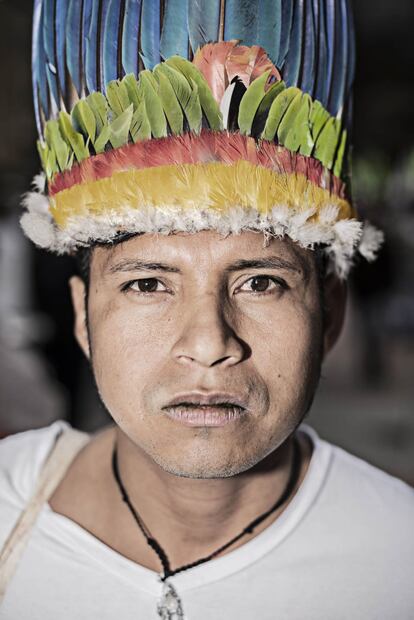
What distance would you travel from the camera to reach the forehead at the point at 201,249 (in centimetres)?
162

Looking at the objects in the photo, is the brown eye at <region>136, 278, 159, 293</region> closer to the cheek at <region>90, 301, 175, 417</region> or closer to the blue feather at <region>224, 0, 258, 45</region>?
the cheek at <region>90, 301, 175, 417</region>

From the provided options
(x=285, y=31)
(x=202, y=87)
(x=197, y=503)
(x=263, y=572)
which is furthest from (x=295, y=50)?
(x=263, y=572)

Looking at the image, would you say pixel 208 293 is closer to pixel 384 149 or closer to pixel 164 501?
pixel 164 501

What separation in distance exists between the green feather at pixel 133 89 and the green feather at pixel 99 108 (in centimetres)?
6

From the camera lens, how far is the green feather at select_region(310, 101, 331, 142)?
1.73 m

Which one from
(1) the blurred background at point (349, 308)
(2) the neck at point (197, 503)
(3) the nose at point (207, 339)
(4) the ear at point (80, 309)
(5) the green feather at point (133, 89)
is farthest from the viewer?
(1) the blurred background at point (349, 308)

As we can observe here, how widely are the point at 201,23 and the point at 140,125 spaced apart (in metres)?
0.26

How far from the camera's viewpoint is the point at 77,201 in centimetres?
171

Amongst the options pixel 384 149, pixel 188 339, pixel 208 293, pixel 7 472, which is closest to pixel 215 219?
pixel 208 293

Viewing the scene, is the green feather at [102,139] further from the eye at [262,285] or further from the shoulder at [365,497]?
the shoulder at [365,497]

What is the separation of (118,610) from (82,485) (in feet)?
1.19

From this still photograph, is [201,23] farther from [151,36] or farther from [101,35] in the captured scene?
[101,35]

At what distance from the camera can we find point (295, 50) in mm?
1709

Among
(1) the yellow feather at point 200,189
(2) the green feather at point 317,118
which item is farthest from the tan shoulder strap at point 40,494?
(2) the green feather at point 317,118
